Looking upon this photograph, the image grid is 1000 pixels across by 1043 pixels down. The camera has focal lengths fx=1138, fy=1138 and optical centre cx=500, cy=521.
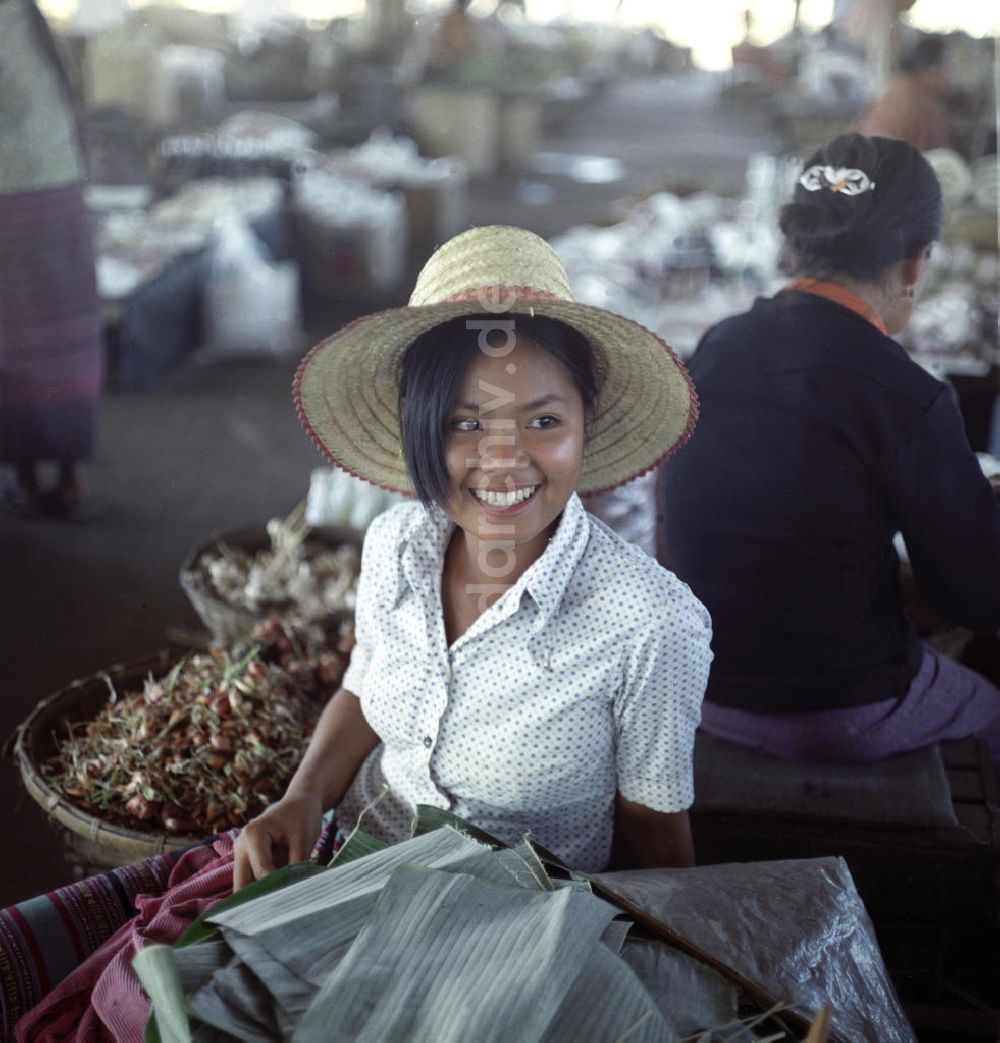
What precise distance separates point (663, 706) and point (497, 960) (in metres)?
0.39

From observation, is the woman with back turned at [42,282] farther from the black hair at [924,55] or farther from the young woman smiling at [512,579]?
the black hair at [924,55]

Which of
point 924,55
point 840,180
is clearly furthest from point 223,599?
point 924,55

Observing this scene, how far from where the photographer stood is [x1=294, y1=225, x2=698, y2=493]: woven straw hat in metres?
1.12

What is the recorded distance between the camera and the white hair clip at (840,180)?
1.44m

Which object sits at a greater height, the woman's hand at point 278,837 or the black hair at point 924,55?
the black hair at point 924,55

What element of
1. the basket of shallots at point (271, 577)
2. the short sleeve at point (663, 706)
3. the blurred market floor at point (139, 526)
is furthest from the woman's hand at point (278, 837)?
the basket of shallots at point (271, 577)

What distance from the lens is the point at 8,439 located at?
99.5 inches

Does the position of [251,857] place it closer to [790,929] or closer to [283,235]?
[790,929]

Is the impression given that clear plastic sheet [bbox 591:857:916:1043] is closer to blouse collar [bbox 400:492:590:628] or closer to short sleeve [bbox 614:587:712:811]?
short sleeve [bbox 614:587:712:811]

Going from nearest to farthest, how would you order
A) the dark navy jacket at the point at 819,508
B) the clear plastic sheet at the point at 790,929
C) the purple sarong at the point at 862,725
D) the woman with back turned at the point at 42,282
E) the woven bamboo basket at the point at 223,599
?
1. the clear plastic sheet at the point at 790,929
2. the dark navy jacket at the point at 819,508
3. the purple sarong at the point at 862,725
4. the woven bamboo basket at the point at 223,599
5. the woman with back turned at the point at 42,282

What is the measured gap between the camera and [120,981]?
106 cm

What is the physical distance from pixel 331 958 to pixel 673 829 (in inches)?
19.7

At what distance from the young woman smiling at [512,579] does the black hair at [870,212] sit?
39 cm

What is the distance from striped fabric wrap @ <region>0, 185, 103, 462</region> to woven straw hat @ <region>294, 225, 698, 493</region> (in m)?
1.16
